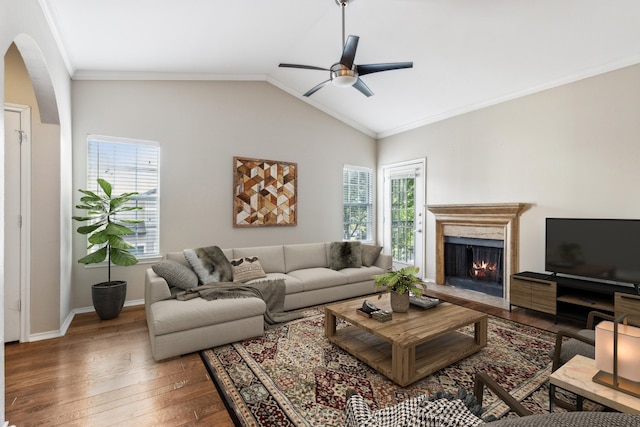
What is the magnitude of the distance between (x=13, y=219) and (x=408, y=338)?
3.74 meters

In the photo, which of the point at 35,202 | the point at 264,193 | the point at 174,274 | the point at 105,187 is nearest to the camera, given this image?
the point at 35,202

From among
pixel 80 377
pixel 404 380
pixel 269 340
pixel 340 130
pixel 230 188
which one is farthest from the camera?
pixel 340 130

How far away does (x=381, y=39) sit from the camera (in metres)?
3.53

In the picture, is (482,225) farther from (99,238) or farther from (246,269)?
(99,238)

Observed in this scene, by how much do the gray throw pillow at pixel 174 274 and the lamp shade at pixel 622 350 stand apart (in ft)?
10.5

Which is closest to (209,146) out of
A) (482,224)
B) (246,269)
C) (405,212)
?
(246,269)

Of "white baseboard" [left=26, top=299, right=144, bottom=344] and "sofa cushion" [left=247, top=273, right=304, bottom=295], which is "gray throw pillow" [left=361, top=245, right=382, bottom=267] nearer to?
"sofa cushion" [left=247, top=273, right=304, bottom=295]

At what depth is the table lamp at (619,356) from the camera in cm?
136

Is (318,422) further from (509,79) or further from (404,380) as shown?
(509,79)

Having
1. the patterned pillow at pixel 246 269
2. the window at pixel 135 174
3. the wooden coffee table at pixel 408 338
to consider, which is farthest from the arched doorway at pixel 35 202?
the wooden coffee table at pixel 408 338

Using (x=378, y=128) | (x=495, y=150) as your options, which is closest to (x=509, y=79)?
(x=495, y=150)

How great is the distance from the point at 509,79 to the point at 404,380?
3.81m

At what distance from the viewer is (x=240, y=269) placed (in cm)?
378

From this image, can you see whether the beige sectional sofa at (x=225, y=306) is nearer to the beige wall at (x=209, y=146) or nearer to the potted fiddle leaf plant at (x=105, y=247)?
the potted fiddle leaf plant at (x=105, y=247)
